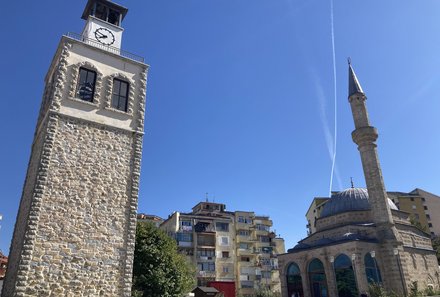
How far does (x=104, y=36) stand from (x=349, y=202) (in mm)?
28760

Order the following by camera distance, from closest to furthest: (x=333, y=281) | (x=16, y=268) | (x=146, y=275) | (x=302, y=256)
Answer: (x=16, y=268) → (x=146, y=275) → (x=333, y=281) → (x=302, y=256)

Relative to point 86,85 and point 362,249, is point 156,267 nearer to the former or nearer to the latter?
point 86,85

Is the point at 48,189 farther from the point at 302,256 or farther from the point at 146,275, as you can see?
the point at 302,256

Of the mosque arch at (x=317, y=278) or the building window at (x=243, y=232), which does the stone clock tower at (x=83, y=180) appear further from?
the building window at (x=243, y=232)

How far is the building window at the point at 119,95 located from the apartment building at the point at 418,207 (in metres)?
56.7

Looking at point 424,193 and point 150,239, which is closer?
point 150,239

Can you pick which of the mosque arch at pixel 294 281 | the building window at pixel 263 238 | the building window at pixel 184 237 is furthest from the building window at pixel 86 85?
the building window at pixel 263 238

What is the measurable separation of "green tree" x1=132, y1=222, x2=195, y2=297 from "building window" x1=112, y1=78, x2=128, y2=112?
7834mm

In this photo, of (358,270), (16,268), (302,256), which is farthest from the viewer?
(302,256)

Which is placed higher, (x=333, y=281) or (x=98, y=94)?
(x=98, y=94)

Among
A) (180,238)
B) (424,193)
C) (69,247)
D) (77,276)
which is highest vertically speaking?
(424,193)

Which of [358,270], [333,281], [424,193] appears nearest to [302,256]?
[333,281]

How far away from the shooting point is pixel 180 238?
44.6 metres

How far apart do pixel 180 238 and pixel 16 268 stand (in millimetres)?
31791
